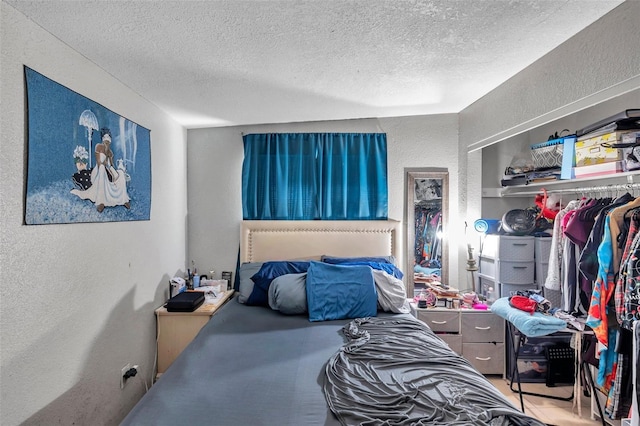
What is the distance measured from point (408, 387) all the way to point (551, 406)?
1.80 meters

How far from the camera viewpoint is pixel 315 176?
3.28 metres

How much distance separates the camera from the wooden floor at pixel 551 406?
2223 millimetres

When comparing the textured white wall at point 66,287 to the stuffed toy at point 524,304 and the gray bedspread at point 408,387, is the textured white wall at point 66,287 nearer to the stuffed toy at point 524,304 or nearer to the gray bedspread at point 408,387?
the gray bedspread at point 408,387

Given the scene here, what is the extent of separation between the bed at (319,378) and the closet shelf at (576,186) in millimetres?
1425

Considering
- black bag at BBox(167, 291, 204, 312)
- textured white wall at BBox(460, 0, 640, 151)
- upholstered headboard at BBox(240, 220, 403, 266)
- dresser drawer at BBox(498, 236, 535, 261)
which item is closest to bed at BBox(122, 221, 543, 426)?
black bag at BBox(167, 291, 204, 312)

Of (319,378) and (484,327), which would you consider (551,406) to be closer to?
(484,327)

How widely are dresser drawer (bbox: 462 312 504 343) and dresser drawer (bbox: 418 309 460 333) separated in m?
0.10

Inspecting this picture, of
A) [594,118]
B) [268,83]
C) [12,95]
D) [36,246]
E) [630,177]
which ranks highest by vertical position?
[268,83]

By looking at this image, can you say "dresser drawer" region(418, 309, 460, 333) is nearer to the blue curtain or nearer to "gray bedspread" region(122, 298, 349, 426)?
"gray bedspread" region(122, 298, 349, 426)

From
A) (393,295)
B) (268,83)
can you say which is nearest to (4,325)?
(268,83)

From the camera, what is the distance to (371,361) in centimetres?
167

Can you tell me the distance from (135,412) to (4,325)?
2.22 feet

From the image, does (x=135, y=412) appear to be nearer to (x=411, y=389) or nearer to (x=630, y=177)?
(x=411, y=389)

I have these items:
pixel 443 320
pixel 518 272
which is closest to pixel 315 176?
pixel 443 320
